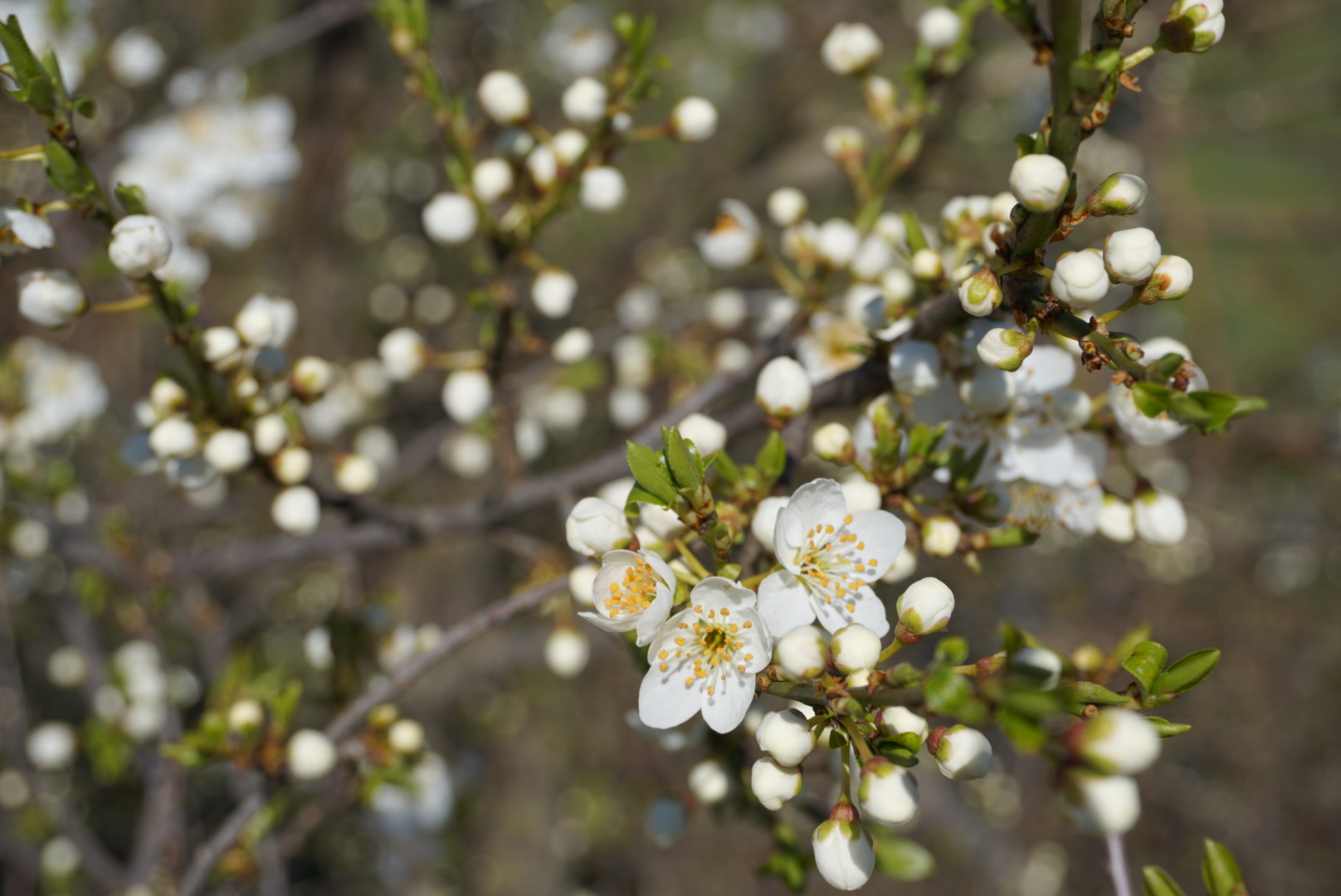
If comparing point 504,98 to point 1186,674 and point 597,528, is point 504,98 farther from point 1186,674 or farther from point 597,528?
point 1186,674

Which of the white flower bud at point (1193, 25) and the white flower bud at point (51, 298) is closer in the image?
the white flower bud at point (1193, 25)

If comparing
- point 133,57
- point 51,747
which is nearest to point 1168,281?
Answer: point 51,747

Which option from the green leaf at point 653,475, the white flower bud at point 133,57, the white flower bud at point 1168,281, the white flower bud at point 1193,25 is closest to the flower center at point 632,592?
the green leaf at point 653,475

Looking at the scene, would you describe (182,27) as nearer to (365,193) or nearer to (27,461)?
(365,193)

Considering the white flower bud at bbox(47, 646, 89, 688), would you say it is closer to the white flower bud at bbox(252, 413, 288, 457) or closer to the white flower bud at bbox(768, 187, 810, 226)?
the white flower bud at bbox(252, 413, 288, 457)

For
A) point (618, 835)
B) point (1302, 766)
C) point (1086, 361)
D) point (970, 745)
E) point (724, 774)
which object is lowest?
point (1302, 766)

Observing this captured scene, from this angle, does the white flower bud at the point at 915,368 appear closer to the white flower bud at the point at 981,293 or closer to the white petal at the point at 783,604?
the white flower bud at the point at 981,293

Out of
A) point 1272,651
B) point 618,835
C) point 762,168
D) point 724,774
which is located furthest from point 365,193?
point 1272,651
